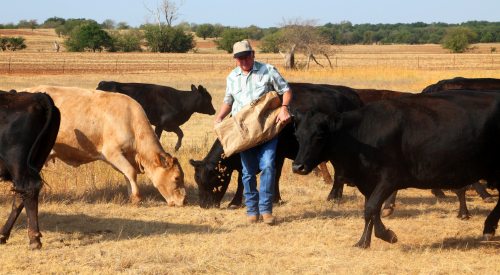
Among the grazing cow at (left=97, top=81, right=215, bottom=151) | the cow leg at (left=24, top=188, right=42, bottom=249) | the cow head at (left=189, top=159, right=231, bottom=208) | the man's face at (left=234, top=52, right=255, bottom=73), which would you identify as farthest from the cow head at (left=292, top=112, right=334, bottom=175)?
the grazing cow at (left=97, top=81, right=215, bottom=151)

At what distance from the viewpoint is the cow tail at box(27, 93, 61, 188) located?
308 inches

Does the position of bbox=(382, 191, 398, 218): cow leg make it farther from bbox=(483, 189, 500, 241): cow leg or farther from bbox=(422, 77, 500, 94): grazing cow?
bbox=(422, 77, 500, 94): grazing cow

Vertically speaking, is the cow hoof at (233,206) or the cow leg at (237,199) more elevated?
the cow leg at (237,199)

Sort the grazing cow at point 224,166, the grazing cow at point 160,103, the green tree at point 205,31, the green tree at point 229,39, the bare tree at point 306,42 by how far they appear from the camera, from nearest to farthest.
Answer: the grazing cow at point 224,166, the grazing cow at point 160,103, the bare tree at point 306,42, the green tree at point 229,39, the green tree at point 205,31

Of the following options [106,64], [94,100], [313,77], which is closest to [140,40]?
[106,64]

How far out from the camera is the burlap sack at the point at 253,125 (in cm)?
883

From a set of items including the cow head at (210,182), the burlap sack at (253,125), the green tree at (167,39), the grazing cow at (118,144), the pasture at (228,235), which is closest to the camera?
the pasture at (228,235)

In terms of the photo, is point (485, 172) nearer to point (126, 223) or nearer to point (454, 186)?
point (454, 186)

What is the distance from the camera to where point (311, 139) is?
796 centimetres

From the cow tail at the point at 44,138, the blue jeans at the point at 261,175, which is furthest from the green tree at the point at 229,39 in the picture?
the cow tail at the point at 44,138

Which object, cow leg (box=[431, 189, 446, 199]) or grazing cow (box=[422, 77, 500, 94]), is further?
grazing cow (box=[422, 77, 500, 94])

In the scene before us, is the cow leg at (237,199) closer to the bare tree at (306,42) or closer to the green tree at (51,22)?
the bare tree at (306,42)

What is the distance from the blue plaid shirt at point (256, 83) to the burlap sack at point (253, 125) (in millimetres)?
134

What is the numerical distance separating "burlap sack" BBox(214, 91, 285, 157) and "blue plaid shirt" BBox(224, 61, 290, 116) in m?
0.13
